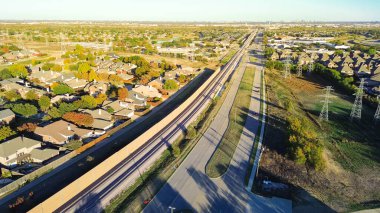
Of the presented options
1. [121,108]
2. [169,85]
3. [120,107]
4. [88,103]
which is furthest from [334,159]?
[169,85]

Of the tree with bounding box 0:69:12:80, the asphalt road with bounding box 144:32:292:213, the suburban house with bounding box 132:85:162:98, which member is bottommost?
the asphalt road with bounding box 144:32:292:213

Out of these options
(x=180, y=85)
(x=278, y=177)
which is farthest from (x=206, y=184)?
(x=180, y=85)

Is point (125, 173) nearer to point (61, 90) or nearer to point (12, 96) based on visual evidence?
point (61, 90)

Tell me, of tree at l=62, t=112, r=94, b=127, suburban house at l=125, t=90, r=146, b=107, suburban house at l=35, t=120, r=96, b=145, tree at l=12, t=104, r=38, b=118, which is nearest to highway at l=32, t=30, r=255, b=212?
suburban house at l=125, t=90, r=146, b=107

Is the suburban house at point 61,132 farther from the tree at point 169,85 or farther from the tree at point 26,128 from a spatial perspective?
the tree at point 169,85

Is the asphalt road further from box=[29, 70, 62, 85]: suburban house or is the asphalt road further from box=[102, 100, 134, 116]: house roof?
box=[29, 70, 62, 85]: suburban house

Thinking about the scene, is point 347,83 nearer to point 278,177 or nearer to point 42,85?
point 278,177
